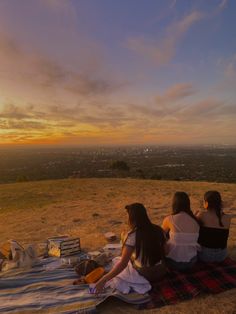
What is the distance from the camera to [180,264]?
15.7ft

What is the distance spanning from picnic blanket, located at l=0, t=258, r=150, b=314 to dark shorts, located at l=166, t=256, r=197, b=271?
85 centimetres

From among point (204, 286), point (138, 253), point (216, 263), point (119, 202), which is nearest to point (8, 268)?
point (138, 253)

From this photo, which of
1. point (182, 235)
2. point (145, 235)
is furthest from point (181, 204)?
point (145, 235)

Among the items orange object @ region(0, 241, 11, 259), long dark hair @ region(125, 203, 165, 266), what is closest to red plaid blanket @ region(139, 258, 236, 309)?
long dark hair @ region(125, 203, 165, 266)

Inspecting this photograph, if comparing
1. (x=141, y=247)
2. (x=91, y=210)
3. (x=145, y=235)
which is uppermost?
(x=145, y=235)

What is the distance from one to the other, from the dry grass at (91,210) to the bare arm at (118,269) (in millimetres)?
272

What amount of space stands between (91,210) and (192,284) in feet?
23.2

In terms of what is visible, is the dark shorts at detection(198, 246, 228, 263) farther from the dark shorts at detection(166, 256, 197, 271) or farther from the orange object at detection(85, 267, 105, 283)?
the orange object at detection(85, 267, 105, 283)

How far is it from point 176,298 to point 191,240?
969 millimetres

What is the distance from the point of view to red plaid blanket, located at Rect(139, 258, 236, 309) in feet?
13.6

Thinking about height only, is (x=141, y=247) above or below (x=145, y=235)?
below

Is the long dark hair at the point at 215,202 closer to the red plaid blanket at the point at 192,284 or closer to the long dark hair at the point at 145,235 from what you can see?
the red plaid blanket at the point at 192,284

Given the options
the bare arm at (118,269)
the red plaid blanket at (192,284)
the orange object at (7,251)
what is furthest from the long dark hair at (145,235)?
the orange object at (7,251)

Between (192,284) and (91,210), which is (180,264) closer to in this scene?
(192,284)
